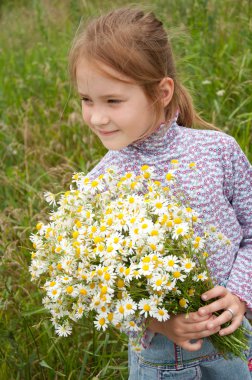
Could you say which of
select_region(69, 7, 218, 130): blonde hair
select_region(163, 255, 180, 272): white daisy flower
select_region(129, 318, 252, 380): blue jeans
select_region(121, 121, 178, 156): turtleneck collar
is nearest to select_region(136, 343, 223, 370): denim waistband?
select_region(129, 318, 252, 380): blue jeans

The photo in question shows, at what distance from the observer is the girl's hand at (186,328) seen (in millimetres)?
1412

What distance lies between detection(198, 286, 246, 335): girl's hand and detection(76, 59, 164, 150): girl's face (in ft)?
1.61

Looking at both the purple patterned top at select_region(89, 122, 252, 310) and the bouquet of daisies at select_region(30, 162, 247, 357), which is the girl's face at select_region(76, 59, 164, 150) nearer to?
the purple patterned top at select_region(89, 122, 252, 310)

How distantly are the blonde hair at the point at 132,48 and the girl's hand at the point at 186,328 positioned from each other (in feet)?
1.94

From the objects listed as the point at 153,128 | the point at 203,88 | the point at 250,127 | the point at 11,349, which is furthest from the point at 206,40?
the point at 11,349

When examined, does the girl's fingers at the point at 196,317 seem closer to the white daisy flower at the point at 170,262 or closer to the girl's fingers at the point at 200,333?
the girl's fingers at the point at 200,333

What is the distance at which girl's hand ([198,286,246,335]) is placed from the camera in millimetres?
1396

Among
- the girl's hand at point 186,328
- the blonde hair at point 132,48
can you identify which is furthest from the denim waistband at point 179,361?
the blonde hair at point 132,48

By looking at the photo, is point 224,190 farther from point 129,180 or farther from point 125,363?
point 125,363

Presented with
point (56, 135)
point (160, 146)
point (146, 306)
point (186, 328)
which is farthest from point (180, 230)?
point (56, 135)

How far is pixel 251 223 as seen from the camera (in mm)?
1699

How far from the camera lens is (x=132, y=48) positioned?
62.7 inches

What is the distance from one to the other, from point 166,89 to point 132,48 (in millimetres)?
168

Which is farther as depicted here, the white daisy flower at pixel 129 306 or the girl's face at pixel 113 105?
the girl's face at pixel 113 105
